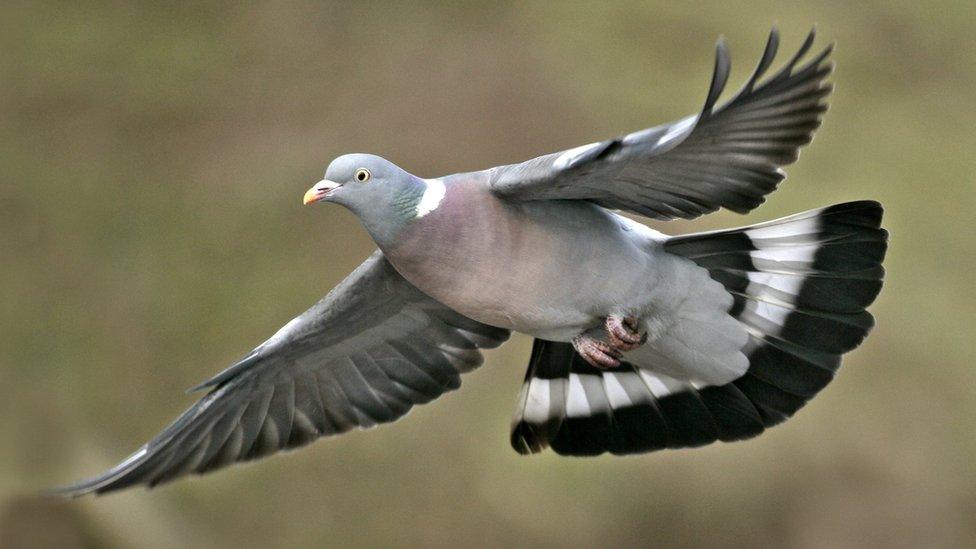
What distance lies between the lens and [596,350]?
3.53 metres

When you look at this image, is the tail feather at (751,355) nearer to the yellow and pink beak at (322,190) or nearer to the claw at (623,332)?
the claw at (623,332)

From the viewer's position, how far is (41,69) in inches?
281

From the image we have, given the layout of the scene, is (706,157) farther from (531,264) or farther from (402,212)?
(402,212)

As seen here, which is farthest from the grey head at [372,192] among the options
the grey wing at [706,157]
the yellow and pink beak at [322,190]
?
the grey wing at [706,157]

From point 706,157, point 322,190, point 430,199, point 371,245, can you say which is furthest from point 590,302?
point 371,245

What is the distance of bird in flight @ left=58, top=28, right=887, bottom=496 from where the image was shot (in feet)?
9.81

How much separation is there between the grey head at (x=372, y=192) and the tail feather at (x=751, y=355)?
0.80m

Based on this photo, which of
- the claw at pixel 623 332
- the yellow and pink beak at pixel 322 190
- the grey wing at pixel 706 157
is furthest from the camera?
the claw at pixel 623 332

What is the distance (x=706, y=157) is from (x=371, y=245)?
392 centimetres

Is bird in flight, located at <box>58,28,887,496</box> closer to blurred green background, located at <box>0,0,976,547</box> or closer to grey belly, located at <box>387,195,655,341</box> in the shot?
grey belly, located at <box>387,195,655,341</box>

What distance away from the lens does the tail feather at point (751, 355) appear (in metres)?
3.51

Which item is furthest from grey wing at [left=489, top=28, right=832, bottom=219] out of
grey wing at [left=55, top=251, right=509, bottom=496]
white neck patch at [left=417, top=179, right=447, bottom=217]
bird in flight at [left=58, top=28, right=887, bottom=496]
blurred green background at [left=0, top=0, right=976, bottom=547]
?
blurred green background at [left=0, top=0, right=976, bottom=547]

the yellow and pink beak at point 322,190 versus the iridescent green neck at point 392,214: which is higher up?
the yellow and pink beak at point 322,190

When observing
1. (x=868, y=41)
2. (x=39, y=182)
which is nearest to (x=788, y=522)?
(x=868, y=41)
